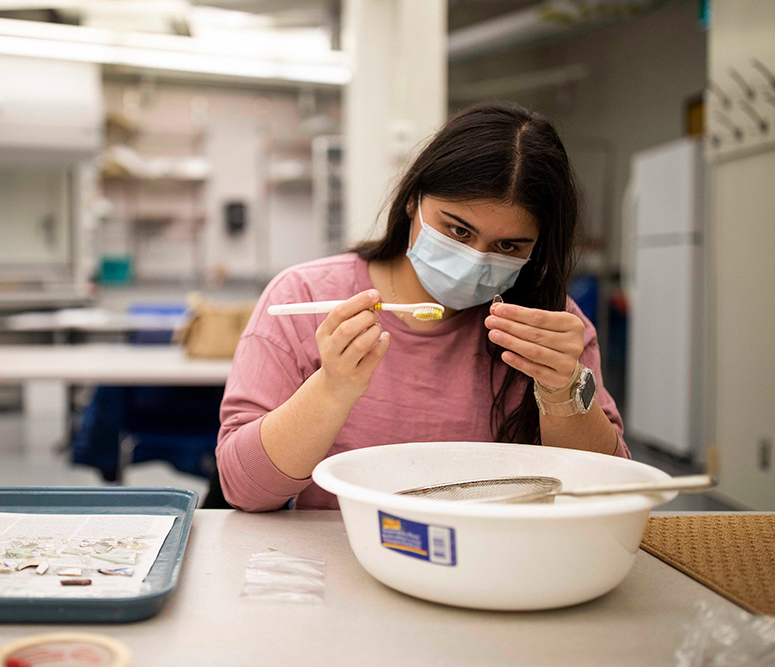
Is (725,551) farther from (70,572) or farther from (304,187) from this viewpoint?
(304,187)

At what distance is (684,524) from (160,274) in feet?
24.8

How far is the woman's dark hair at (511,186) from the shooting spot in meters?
1.20

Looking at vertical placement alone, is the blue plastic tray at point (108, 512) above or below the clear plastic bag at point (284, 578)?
above

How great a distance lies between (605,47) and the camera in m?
7.23

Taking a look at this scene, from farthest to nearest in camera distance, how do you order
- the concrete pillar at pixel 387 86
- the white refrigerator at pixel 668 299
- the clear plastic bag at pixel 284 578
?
the white refrigerator at pixel 668 299 → the concrete pillar at pixel 387 86 → the clear plastic bag at pixel 284 578

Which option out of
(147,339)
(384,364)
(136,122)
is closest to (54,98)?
(136,122)

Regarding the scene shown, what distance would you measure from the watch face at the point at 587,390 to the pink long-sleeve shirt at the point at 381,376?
0.15 meters

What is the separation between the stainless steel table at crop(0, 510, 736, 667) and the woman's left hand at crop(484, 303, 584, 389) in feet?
0.96

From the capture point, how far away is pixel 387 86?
3.83 m

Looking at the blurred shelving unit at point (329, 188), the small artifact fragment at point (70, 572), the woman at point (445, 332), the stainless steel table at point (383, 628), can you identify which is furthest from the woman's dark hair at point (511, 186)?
the blurred shelving unit at point (329, 188)

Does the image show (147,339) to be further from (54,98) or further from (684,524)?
(684,524)

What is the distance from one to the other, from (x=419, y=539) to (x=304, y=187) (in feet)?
25.6

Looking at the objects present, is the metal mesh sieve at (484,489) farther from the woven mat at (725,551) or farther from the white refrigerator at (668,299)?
the white refrigerator at (668,299)

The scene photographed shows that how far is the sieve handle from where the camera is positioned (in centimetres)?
66
